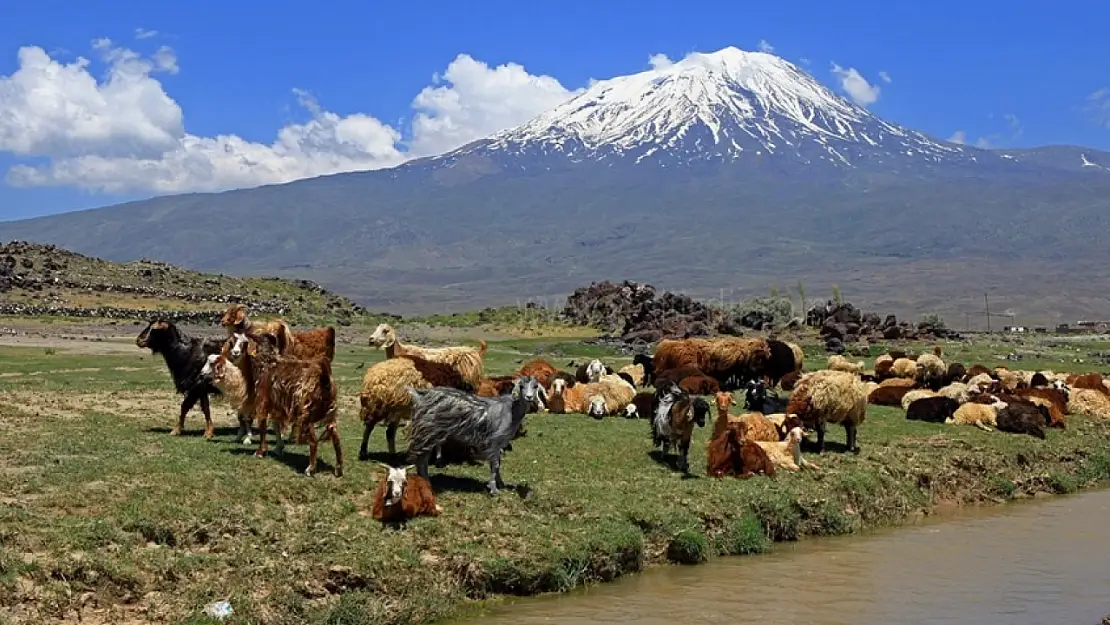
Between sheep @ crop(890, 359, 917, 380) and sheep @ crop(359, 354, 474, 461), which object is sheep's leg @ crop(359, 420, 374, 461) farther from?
sheep @ crop(890, 359, 917, 380)

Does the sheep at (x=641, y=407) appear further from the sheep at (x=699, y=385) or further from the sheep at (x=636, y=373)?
the sheep at (x=636, y=373)

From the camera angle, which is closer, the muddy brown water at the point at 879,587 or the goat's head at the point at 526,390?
the muddy brown water at the point at 879,587

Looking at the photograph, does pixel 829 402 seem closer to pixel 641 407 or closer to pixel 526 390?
pixel 641 407

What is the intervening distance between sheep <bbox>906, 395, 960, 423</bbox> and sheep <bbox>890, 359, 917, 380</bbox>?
6.62m

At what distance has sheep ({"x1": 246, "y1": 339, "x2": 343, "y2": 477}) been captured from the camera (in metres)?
14.7

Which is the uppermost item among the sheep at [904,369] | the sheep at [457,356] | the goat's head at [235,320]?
the goat's head at [235,320]

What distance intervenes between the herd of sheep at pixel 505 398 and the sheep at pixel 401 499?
0.06 ft

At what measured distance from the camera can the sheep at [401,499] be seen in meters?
13.6

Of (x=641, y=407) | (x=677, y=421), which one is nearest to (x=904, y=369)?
(x=641, y=407)

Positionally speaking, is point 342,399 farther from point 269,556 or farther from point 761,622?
point 761,622

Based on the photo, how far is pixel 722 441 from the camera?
723 inches

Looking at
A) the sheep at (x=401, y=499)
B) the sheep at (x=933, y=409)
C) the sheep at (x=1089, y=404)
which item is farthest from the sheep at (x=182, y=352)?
the sheep at (x=1089, y=404)

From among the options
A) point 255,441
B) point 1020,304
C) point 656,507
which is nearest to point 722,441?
point 656,507

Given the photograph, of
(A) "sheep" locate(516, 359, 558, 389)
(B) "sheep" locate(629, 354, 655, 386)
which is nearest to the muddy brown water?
(A) "sheep" locate(516, 359, 558, 389)
